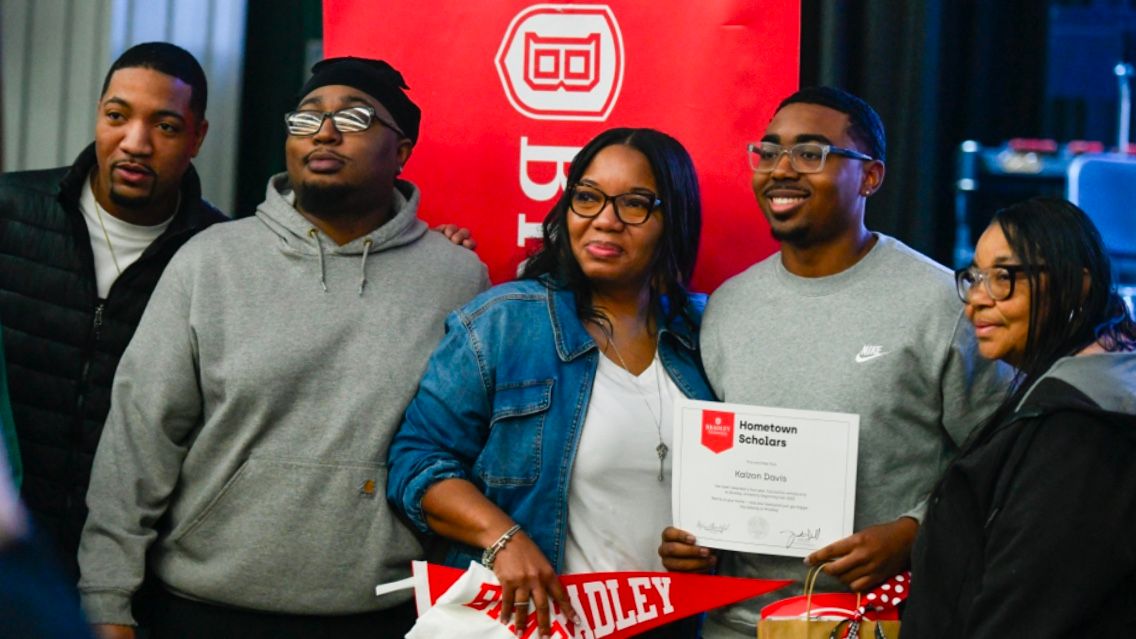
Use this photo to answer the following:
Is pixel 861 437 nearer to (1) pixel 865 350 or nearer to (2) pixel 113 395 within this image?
(1) pixel 865 350

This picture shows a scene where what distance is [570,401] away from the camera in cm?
271

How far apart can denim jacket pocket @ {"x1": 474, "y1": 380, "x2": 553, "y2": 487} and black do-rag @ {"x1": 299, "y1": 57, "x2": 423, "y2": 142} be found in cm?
79

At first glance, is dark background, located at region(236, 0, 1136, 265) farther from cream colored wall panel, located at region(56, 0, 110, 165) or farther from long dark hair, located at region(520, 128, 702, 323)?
long dark hair, located at region(520, 128, 702, 323)

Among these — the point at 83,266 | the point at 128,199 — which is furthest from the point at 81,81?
the point at 83,266

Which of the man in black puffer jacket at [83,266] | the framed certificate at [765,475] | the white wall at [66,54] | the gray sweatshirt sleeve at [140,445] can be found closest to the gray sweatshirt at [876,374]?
the framed certificate at [765,475]

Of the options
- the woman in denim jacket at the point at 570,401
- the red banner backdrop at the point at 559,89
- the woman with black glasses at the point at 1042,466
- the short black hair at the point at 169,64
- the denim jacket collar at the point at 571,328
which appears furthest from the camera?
the red banner backdrop at the point at 559,89

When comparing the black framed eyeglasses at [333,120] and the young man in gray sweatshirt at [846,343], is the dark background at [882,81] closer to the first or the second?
the black framed eyeglasses at [333,120]

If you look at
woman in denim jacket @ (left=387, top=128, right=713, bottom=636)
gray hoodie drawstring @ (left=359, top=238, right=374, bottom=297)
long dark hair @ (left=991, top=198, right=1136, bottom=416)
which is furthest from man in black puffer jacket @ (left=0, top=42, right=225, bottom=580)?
long dark hair @ (left=991, top=198, right=1136, bottom=416)

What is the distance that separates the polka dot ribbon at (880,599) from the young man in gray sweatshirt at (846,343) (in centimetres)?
3

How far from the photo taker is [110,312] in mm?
3008

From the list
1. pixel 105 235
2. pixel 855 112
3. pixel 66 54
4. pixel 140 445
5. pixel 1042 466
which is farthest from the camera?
pixel 66 54

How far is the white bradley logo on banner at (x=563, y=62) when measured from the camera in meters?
3.42
